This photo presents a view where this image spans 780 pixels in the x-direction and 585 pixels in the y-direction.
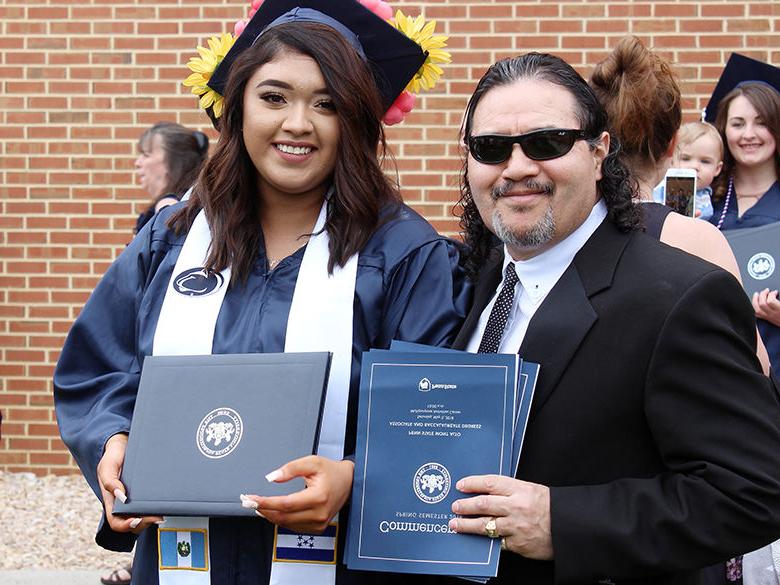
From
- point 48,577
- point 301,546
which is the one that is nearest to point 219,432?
point 301,546

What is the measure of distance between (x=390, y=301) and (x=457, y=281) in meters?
0.18

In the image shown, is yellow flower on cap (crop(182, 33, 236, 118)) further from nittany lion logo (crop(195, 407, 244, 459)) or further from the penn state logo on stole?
nittany lion logo (crop(195, 407, 244, 459))

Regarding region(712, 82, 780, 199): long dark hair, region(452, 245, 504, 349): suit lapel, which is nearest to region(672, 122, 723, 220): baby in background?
region(712, 82, 780, 199): long dark hair

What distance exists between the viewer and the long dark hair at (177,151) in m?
5.94

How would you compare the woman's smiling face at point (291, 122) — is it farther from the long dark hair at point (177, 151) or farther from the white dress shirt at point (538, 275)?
the long dark hair at point (177, 151)

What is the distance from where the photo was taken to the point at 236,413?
237cm

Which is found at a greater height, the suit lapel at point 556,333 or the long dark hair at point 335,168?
the long dark hair at point 335,168

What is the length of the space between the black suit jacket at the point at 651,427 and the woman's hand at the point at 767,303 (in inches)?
77.6

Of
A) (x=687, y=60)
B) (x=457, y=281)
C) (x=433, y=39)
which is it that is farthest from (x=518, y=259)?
(x=687, y=60)

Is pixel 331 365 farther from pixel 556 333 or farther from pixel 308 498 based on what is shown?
pixel 556 333

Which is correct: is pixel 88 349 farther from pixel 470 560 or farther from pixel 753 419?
pixel 753 419

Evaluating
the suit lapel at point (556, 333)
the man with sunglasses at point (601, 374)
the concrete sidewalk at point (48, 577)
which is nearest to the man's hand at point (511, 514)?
the man with sunglasses at point (601, 374)

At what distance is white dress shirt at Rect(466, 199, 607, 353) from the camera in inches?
91.7

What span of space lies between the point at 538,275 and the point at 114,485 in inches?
42.0
